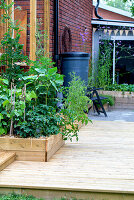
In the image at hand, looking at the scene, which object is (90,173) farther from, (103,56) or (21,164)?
(103,56)

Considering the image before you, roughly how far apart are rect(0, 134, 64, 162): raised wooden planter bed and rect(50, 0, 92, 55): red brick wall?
10.9 ft

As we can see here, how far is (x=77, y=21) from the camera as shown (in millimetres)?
8898

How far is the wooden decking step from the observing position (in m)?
3.22

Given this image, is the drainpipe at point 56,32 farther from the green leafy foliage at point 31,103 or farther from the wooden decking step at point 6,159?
the wooden decking step at point 6,159

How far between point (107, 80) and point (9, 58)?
20.8 ft

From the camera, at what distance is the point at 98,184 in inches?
112

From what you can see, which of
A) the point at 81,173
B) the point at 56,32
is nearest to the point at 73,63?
the point at 56,32

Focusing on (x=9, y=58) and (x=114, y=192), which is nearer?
(x=114, y=192)

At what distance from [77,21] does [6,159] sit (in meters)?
6.29

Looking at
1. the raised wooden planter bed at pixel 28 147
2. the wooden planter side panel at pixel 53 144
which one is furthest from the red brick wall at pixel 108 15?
the raised wooden planter bed at pixel 28 147

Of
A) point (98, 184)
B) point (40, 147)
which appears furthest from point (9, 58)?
point (98, 184)

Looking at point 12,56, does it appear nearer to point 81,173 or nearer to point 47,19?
point 81,173

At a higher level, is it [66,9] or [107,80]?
[66,9]

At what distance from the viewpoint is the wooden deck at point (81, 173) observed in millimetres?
2777
